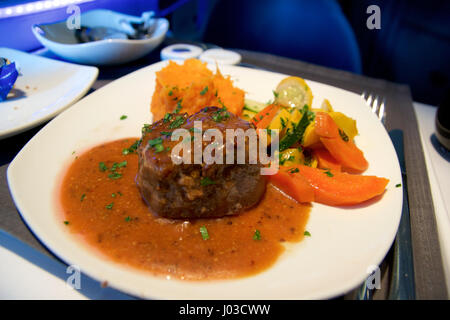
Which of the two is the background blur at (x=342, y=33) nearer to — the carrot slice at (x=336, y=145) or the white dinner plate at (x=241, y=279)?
the white dinner plate at (x=241, y=279)

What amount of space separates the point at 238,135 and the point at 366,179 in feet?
2.97

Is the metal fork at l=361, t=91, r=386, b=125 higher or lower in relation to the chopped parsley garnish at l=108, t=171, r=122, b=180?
higher

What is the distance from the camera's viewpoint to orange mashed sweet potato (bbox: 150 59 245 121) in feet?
9.04

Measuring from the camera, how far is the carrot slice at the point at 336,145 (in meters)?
2.28

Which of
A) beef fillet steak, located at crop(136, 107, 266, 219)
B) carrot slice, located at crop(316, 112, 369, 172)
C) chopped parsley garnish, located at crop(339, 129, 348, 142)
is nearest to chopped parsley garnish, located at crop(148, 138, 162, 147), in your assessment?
beef fillet steak, located at crop(136, 107, 266, 219)

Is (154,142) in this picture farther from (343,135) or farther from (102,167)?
(343,135)

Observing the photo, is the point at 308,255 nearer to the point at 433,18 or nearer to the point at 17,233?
the point at 17,233

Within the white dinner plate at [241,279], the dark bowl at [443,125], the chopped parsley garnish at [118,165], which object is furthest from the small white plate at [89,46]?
the dark bowl at [443,125]

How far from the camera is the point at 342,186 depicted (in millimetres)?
2111

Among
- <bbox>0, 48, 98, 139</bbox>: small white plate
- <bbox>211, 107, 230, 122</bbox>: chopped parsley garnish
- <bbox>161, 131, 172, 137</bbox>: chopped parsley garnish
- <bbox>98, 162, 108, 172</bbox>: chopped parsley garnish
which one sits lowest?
<bbox>98, 162, 108, 172</bbox>: chopped parsley garnish

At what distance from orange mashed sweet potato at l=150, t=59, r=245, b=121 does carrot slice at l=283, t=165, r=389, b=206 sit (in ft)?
3.36

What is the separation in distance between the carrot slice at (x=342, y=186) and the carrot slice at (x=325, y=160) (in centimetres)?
11

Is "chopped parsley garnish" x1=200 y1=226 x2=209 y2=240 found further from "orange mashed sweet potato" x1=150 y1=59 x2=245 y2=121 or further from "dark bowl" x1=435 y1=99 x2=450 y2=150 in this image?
"dark bowl" x1=435 y1=99 x2=450 y2=150

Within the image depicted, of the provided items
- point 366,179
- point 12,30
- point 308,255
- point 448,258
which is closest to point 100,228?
point 308,255
